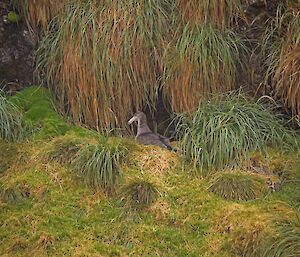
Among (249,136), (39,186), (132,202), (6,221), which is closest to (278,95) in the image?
(249,136)

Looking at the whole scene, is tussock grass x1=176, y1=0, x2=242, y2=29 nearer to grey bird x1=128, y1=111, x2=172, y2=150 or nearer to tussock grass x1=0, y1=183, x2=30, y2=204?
grey bird x1=128, y1=111, x2=172, y2=150

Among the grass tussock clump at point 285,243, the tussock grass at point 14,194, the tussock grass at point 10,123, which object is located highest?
the tussock grass at point 10,123

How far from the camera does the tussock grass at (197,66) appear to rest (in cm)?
664

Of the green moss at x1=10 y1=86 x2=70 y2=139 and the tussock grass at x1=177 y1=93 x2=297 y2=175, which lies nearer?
the tussock grass at x1=177 y1=93 x2=297 y2=175

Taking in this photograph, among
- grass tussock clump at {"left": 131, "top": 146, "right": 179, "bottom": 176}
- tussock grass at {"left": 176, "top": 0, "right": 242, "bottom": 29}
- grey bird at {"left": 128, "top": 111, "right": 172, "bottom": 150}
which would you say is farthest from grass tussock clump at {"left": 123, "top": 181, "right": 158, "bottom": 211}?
tussock grass at {"left": 176, "top": 0, "right": 242, "bottom": 29}

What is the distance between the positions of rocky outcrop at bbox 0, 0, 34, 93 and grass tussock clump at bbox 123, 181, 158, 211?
7.81ft

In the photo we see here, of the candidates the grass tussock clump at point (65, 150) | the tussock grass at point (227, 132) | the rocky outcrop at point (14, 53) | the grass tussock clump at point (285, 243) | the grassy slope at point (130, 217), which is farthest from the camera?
the rocky outcrop at point (14, 53)

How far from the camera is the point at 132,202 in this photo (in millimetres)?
5477

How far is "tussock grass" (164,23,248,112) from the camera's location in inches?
262

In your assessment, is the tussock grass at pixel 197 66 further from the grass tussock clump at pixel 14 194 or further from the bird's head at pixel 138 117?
the grass tussock clump at pixel 14 194

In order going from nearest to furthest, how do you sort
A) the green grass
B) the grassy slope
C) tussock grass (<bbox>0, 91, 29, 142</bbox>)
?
the grassy slope < the green grass < tussock grass (<bbox>0, 91, 29, 142</bbox>)

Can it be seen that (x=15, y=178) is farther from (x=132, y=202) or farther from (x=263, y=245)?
(x=263, y=245)

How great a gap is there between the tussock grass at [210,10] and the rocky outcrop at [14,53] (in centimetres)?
182

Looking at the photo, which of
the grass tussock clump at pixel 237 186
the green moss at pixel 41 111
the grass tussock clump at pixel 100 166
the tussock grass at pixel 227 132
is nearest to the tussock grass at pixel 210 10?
the tussock grass at pixel 227 132
